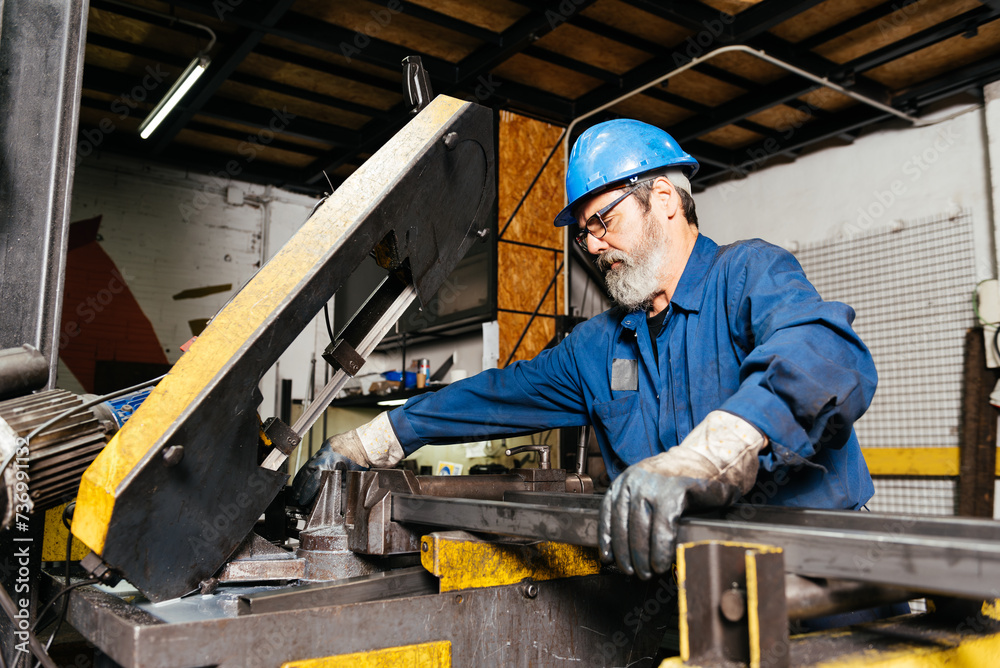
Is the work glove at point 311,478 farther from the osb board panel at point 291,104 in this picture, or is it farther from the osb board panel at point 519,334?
the osb board panel at point 291,104

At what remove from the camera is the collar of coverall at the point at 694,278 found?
170 cm

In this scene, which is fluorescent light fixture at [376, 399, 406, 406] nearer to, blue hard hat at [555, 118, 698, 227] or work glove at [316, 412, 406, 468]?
work glove at [316, 412, 406, 468]

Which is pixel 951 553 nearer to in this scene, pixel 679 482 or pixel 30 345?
pixel 679 482

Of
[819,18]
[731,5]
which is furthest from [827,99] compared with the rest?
[731,5]

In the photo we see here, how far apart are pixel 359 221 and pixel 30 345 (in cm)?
65

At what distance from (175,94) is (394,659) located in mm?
5142

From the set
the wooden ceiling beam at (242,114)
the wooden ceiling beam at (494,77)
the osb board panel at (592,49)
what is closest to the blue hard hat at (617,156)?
the wooden ceiling beam at (494,77)

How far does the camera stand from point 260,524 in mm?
1539

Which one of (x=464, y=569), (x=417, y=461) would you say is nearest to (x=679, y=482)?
(x=464, y=569)

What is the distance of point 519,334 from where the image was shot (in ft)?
17.9

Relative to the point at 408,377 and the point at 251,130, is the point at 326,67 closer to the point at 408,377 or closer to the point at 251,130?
the point at 251,130

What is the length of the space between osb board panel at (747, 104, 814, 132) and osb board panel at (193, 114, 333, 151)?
12.3 feet

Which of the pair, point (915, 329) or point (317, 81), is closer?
point (915, 329)

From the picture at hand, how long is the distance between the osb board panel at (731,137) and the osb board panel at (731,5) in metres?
1.66
